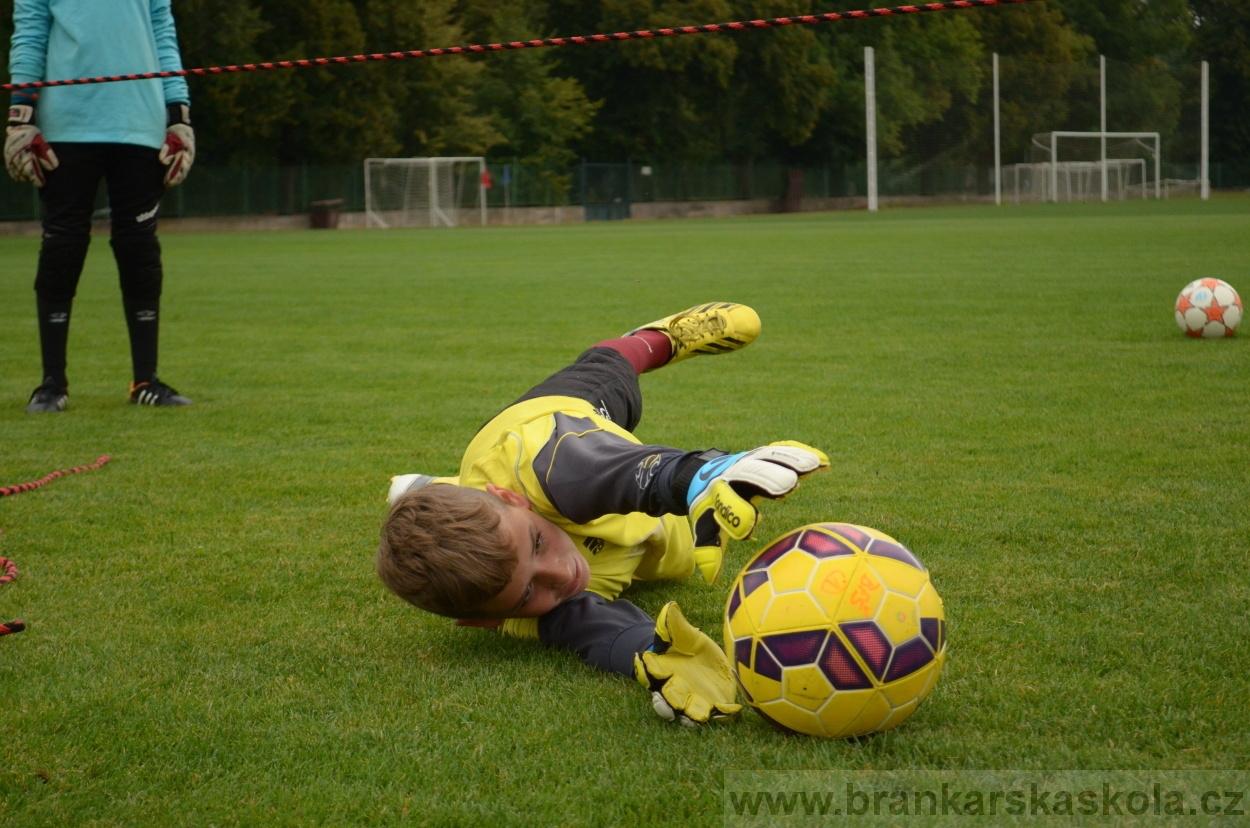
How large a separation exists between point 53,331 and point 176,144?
109cm

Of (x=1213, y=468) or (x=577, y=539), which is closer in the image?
(x=577, y=539)

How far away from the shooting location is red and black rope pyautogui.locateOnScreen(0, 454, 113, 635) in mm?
2893

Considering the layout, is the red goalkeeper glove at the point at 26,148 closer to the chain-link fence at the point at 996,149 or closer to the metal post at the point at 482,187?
the metal post at the point at 482,187

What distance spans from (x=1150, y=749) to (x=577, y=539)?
4.56 ft

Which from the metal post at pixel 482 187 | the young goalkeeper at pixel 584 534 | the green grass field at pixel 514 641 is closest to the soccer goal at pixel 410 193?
the metal post at pixel 482 187

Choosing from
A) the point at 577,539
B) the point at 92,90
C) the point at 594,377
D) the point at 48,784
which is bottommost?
the point at 48,784

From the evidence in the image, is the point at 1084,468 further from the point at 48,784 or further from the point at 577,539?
the point at 48,784

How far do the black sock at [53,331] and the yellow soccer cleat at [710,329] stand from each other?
335 centimetres

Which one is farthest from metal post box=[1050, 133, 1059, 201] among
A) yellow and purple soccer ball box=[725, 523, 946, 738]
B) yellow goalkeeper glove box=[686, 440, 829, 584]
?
yellow and purple soccer ball box=[725, 523, 946, 738]

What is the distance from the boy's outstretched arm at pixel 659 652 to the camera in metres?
2.46

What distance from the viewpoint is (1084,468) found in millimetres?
4438

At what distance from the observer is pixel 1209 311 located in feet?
25.2

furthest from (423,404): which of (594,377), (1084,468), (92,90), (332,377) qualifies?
(1084,468)

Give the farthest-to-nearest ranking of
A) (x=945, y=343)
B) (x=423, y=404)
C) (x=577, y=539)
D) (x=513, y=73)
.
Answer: (x=513, y=73)
(x=945, y=343)
(x=423, y=404)
(x=577, y=539)
